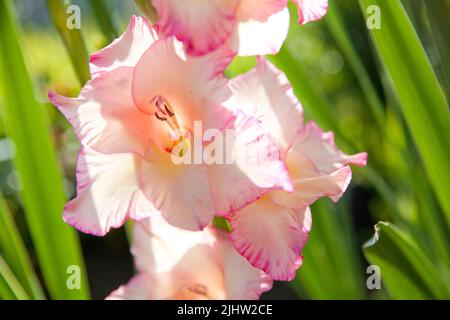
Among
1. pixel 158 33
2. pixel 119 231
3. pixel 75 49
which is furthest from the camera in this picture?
pixel 119 231

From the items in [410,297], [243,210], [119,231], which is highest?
[243,210]

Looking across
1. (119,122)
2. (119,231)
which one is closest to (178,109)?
(119,122)

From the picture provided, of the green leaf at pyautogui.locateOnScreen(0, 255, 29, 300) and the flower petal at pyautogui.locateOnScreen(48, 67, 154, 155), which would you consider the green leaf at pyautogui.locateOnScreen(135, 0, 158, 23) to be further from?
the green leaf at pyautogui.locateOnScreen(0, 255, 29, 300)

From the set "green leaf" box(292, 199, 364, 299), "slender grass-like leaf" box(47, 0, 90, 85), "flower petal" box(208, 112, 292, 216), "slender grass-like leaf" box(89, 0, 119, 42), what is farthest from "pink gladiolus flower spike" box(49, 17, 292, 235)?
"green leaf" box(292, 199, 364, 299)

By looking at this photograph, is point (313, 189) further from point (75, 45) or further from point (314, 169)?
point (75, 45)

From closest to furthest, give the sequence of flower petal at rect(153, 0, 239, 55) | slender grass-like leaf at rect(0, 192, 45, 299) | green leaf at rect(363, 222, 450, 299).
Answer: flower petal at rect(153, 0, 239, 55) < green leaf at rect(363, 222, 450, 299) < slender grass-like leaf at rect(0, 192, 45, 299)

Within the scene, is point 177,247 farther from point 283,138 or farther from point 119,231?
point 119,231
